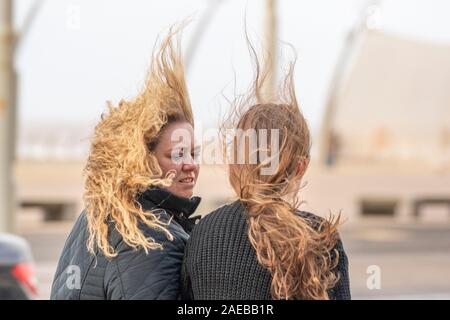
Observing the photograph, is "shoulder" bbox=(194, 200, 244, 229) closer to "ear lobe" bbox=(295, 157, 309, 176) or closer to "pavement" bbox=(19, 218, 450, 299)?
"ear lobe" bbox=(295, 157, 309, 176)

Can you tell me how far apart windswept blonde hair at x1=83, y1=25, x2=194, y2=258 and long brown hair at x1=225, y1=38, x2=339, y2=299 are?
26 centimetres

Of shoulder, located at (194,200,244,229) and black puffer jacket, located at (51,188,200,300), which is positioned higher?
shoulder, located at (194,200,244,229)

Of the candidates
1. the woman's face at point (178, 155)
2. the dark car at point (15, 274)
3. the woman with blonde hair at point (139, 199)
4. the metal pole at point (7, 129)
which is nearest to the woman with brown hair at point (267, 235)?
the woman with blonde hair at point (139, 199)

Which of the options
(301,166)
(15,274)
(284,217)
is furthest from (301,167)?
(15,274)

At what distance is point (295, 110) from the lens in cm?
298

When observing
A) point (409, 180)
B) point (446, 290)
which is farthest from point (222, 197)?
point (446, 290)

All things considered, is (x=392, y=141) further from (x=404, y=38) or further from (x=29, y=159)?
(x=29, y=159)

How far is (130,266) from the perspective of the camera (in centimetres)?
292

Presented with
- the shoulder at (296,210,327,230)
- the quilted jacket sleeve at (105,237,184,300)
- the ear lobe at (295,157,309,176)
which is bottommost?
the quilted jacket sleeve at (105,237,184,300)

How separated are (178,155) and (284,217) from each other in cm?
45

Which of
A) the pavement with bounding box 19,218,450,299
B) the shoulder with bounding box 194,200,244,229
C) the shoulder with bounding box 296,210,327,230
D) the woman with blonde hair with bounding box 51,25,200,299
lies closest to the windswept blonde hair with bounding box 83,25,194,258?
the woman with blonde hair with bounding box 51,25,200,299

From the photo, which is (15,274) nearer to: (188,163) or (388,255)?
(188,163)

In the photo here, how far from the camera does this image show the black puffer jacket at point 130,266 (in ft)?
9.55

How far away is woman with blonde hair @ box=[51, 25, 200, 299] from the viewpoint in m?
2.94
